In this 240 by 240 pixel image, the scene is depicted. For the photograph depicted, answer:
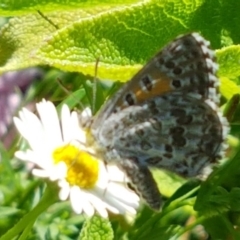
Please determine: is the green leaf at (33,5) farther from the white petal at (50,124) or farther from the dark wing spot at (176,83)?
the white petal at (50,124)

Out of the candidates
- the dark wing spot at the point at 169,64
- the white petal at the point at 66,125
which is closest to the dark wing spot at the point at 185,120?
the dark wing spot at the point at 169,64

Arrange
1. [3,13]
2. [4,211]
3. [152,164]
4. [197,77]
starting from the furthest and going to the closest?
[4,211] < [152,164] < [197,77] < [3,13]

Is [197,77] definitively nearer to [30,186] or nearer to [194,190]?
[194,190]

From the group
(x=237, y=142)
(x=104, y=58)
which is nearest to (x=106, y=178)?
(x=237, y=142)

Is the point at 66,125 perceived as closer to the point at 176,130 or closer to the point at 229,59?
the point at 176,130

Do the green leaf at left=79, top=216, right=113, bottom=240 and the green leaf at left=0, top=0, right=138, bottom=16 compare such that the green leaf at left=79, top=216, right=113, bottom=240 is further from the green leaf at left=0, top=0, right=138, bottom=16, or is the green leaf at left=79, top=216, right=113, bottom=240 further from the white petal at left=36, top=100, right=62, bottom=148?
the green leaf at left=0, top=0, right=138, bottom=16

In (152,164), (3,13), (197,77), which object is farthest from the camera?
(152,164)
